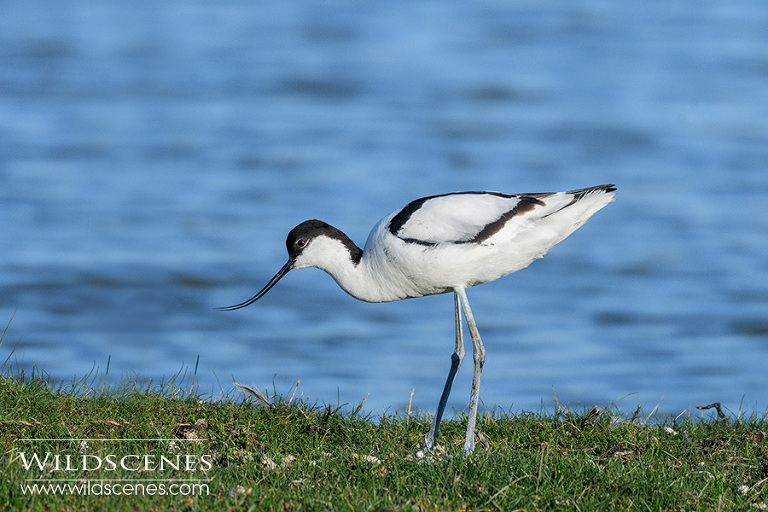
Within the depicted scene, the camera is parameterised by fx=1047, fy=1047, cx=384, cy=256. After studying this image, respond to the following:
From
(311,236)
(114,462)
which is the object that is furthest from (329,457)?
(311,236)

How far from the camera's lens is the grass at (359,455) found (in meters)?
5.09

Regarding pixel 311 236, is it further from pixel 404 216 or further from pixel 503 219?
pixel 503 219

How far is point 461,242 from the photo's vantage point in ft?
21.6

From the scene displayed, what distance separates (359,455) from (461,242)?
1.55 m

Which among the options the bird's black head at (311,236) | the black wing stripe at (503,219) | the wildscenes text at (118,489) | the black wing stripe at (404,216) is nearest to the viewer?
the wildscenes text at (118,489)

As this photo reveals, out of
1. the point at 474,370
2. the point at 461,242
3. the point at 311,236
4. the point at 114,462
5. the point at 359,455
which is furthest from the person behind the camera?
the point at 311,236

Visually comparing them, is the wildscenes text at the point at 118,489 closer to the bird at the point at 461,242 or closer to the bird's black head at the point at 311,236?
the bird at the point at 461,242

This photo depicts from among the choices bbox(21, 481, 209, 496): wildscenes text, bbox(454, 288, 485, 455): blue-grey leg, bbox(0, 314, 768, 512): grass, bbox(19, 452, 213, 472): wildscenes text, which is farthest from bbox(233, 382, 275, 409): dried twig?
bbox(21, 481, 209, 496): wildscenes text

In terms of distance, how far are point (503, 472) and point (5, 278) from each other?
32.0ft

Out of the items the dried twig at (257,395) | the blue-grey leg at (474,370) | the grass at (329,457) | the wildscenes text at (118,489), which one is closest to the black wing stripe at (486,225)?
the blue-grey leg at (474,370)

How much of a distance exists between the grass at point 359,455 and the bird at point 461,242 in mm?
611

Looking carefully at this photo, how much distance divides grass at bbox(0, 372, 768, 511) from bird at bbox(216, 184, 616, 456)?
2.00 feet

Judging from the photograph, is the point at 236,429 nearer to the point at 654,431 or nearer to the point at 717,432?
the point at 654,431

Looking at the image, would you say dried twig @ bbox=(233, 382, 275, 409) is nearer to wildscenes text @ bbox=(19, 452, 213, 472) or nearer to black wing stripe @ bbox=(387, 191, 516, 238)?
wildscenes text @ bbox=(19, 452, 213, 472)
